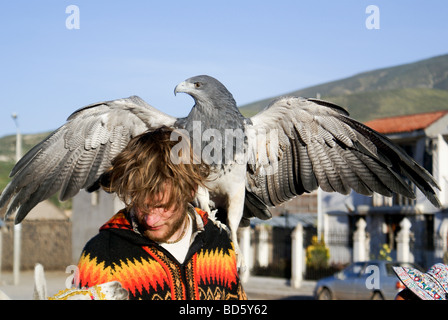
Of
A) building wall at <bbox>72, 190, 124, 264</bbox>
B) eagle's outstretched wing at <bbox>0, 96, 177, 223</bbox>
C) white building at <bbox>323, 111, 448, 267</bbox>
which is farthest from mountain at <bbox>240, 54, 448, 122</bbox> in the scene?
eagle's outstretched wing at <bbox>0, 96, 177, 223</bbox>

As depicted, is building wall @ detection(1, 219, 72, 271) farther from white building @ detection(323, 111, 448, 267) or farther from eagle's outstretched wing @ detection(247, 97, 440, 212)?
eagle's outstretched wing @ detection(247, 97, 440, 212)

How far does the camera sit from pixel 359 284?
49.9 ft

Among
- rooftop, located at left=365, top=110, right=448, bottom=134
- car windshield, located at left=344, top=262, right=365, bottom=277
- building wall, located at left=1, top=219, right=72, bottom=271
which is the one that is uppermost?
rooftop, located at left=365, top=110, right=448, bottom=134

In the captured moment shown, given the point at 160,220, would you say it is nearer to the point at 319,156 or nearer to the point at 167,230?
the point at 167,230

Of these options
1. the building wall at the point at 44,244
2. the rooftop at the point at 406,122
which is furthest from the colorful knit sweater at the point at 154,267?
the building wall at the point at 44,244

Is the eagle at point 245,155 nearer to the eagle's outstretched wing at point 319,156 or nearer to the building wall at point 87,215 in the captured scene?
the eagle's outstretched wing at point 319,156

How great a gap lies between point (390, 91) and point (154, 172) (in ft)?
344

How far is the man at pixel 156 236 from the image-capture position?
214cm

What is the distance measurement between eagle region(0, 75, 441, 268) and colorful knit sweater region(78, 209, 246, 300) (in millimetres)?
1140

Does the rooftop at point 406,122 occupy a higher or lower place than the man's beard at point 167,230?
higher

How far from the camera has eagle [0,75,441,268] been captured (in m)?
3.58

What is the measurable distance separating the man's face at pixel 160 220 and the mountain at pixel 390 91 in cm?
7301
